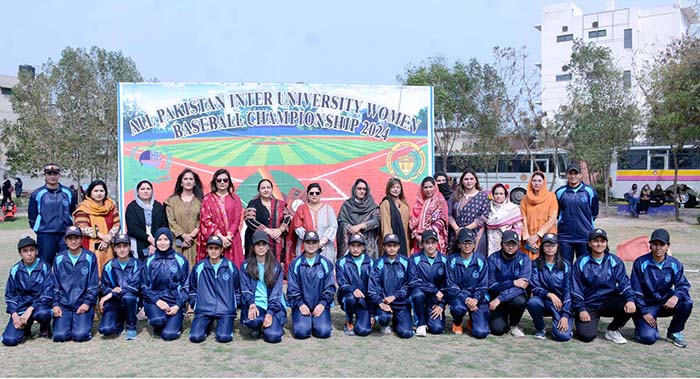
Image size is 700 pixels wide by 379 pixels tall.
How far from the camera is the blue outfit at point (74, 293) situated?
17.0ft

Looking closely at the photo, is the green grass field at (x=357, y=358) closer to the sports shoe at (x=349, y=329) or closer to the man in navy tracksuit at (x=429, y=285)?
the sports shoe at (x=349, y=329)

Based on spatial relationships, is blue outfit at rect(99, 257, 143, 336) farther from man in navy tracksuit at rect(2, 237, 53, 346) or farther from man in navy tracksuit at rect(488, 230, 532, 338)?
man in navy tracksuit at rect(488, 230, 532, 338)

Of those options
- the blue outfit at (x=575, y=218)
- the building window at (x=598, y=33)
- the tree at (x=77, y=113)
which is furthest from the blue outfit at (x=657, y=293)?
the building window at (x=598, y=33)

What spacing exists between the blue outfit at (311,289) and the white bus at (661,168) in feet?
68.2

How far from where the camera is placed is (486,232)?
20.9 ft

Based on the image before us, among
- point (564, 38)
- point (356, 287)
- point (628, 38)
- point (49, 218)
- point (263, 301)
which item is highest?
point (564, 38)

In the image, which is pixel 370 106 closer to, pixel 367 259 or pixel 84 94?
pixel 367 259

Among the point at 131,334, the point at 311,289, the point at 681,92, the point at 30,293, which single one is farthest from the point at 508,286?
the point at 681,92

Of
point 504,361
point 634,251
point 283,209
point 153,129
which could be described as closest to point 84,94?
point 153,129

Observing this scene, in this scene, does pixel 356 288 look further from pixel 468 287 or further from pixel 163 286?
pixel 163 286

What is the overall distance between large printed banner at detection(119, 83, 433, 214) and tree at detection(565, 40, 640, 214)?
43.3 feet

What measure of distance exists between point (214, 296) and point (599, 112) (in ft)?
57.5

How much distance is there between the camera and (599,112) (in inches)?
776

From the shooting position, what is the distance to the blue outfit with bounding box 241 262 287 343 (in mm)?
5223
